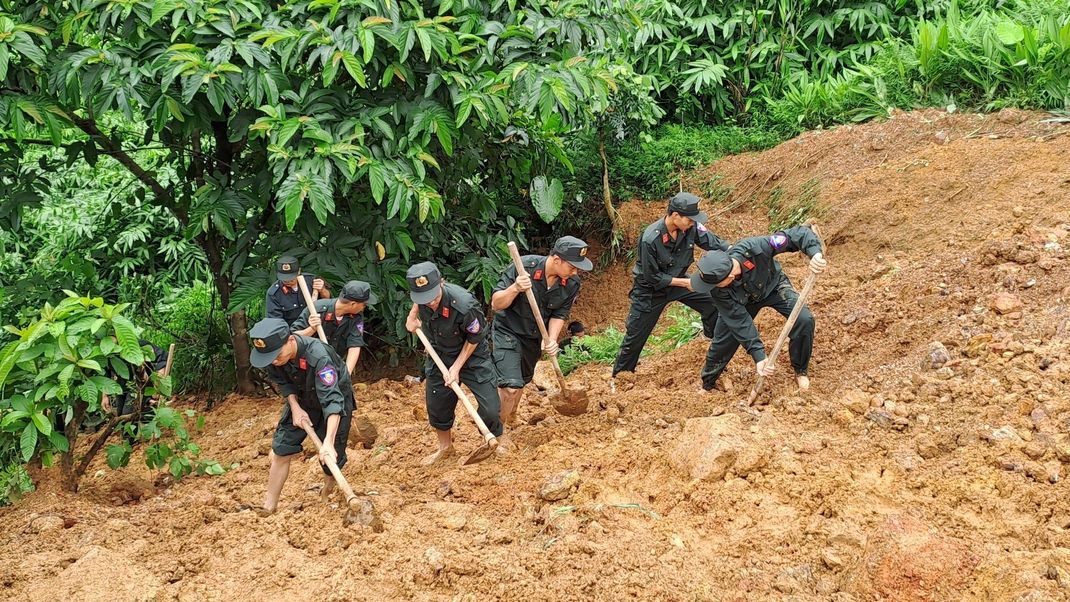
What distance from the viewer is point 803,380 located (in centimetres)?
614

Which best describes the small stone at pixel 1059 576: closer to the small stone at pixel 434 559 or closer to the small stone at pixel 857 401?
the small stone at pixel 857 401

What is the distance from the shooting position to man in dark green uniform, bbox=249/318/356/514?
16.3 ft

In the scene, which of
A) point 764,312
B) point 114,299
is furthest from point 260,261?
point 764,312

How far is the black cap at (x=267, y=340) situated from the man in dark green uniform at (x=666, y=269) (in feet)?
9.71

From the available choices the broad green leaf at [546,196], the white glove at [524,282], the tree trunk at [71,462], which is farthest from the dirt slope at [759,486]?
the broad green leaf at [546,196]

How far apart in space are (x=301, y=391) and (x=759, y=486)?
2.75 m

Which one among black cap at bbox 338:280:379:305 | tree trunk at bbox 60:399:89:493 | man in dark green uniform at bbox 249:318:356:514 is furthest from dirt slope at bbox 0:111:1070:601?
black cap at bbox 338:280:379:305

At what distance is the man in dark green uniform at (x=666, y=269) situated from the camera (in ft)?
22.1

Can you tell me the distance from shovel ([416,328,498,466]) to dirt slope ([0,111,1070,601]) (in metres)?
0.11

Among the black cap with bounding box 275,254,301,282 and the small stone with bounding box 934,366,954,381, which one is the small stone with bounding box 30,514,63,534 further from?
the small stone with bounding box 934,366,954,381

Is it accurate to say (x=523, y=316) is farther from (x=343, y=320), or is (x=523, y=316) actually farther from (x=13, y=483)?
(x=13, y=483)

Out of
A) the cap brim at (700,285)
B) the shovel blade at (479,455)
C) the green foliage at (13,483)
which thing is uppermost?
the green foliage at (13,483)

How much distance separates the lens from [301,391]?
542cm

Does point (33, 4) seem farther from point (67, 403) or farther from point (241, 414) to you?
point (241, 414)
